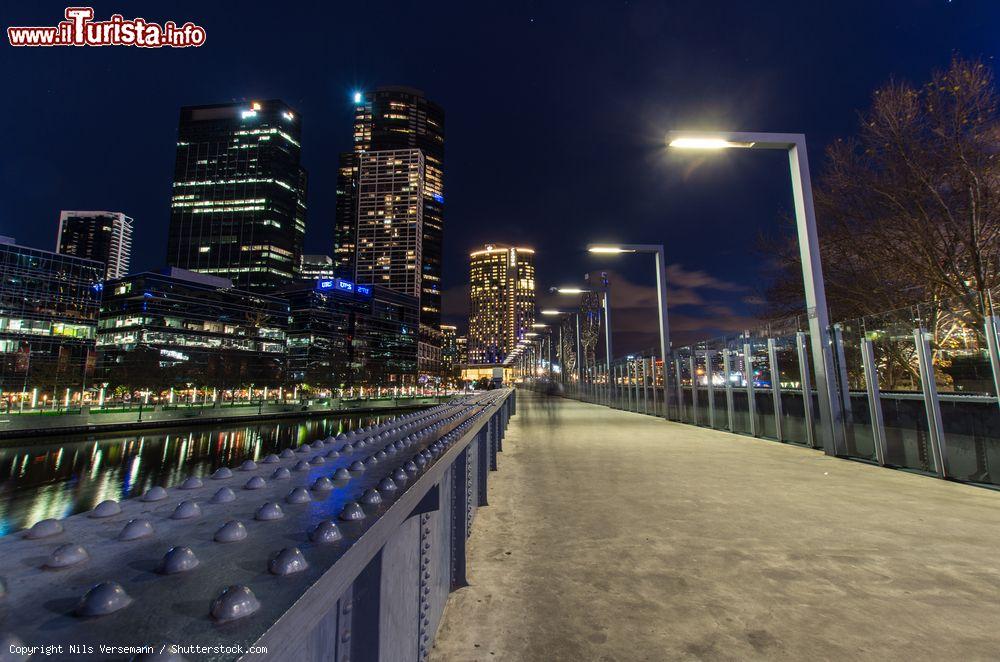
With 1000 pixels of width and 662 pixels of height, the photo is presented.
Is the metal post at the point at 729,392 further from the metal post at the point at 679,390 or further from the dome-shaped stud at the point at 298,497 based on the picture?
the dome-shaped stud at the point at 298,497

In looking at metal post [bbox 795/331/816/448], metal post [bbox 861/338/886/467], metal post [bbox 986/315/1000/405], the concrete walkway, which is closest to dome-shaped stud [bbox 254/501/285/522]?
the concrete walkway

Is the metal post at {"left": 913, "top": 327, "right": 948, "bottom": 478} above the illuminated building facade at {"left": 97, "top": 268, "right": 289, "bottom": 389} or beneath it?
beneath

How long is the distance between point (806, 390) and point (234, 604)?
12359 millimetres

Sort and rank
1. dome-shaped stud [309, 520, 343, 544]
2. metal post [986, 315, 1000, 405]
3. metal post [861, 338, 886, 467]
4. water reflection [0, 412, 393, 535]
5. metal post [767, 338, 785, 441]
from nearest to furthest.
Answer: dome-shaped stud [309, 520, 343, 544] → metal post [986, 315, 1000, 405] → metal post [861, 338, 886, 467] → metal post [767, 338, 785, 441] → water reflection [0, 412, 393, 535]

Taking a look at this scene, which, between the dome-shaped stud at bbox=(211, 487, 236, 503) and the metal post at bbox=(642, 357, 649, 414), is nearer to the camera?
the dome-shaped stud at bbox=(211, 487, 236, 503)

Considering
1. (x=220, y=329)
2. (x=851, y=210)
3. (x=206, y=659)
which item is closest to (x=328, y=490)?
(x=206, y=659)

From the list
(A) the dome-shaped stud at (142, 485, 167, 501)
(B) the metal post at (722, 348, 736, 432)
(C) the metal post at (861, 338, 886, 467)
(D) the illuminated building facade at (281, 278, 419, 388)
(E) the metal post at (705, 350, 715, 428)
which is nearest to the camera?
(A) the dome-shaped stud at (142, 485, 167, 501)

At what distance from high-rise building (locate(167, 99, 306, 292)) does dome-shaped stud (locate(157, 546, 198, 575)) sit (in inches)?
7112

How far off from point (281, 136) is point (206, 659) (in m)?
213

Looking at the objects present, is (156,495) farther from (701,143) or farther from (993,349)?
(701,143)

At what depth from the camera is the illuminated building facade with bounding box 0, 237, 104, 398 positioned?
62.9m

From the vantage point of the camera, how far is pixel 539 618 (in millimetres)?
2857

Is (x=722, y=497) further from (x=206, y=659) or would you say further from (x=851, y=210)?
(x=851, y=210)

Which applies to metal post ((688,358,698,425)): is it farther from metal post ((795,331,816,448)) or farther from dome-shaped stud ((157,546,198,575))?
dome-shaped stud ((157,546,198,575))
